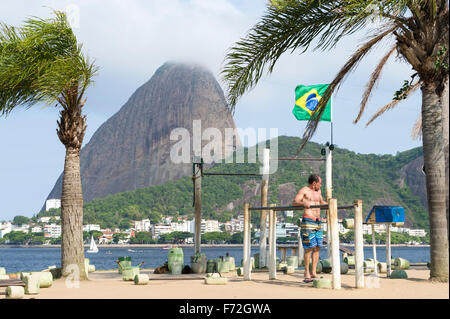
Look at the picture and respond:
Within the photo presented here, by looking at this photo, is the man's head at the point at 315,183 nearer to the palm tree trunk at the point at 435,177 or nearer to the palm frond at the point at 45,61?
the palm tree trunk at the point at 435,177

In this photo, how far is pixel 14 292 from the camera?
9.34 meters

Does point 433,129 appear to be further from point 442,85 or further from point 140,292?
point 140,292

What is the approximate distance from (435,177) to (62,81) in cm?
833

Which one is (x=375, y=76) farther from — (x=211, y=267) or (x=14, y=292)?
(x=14, y=292)

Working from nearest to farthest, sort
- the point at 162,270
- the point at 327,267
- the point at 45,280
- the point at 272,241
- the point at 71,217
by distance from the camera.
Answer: the point at 45,280 → the point at 272,241 → the point at 327,267 → the point at 71,217 → the point at 162,270

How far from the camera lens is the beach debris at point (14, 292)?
931cm

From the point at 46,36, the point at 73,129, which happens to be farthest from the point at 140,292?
the point at 46,36

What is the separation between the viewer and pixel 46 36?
13.9 metres

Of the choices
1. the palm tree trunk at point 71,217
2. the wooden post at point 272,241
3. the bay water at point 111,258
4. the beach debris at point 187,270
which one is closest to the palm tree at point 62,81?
the palm tree trunk at point 71,217

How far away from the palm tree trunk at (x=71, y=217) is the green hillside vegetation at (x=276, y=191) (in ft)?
416

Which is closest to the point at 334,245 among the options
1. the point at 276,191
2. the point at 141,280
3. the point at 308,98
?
the point at 141,280

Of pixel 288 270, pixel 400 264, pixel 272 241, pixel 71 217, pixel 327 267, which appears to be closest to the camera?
pixel 272 241

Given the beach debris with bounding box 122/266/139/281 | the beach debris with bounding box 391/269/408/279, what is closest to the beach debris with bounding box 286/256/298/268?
the beach debris with bounding box 391/269/408/279
